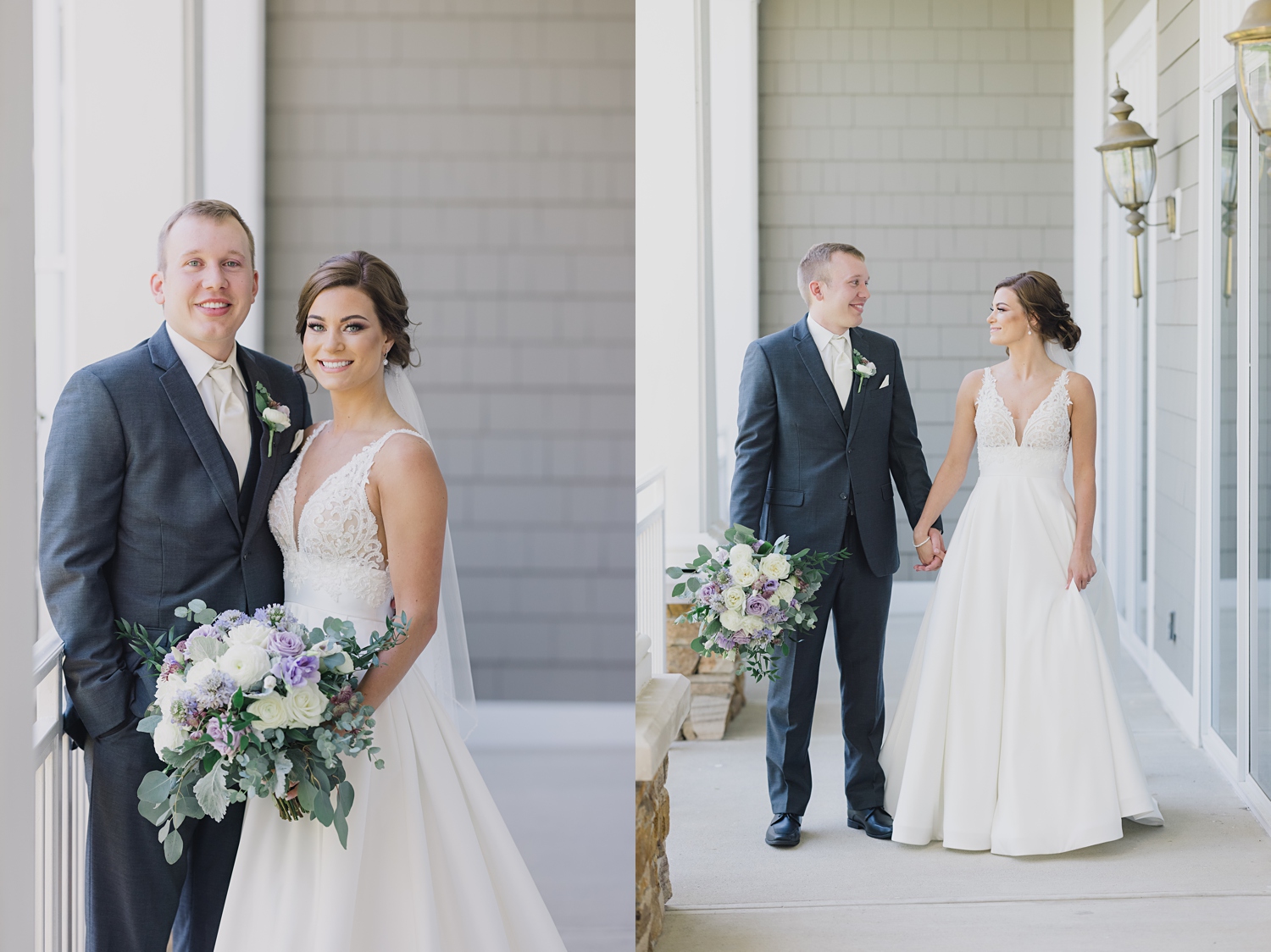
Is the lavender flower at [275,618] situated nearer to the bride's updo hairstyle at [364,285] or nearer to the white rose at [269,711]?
the white rose at [269,711]

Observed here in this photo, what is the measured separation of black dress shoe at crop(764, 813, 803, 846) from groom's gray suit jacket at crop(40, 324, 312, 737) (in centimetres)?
152

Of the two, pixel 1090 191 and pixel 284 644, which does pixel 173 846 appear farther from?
pixel 1090 191

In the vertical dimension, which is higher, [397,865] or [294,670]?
[294,670]

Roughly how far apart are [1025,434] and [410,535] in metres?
1.72

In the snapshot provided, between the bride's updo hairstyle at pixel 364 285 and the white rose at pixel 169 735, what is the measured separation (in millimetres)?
738

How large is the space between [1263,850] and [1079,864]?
45 centimetres

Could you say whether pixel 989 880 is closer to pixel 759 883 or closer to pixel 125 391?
pixel 759 883

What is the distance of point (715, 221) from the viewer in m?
5.35

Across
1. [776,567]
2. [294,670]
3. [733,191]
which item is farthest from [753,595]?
[733,191]

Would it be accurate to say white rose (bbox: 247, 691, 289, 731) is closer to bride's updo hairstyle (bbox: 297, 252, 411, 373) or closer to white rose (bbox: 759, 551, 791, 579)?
bride's updo hairstyle (bbox: 297, 252, 411, 373)

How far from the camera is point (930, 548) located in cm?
306

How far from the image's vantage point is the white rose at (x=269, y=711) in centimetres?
169

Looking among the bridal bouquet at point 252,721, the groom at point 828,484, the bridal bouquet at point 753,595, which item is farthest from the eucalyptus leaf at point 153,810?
the groom at point 828,484

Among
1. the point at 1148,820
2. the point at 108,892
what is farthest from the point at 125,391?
the point at 1148,820
